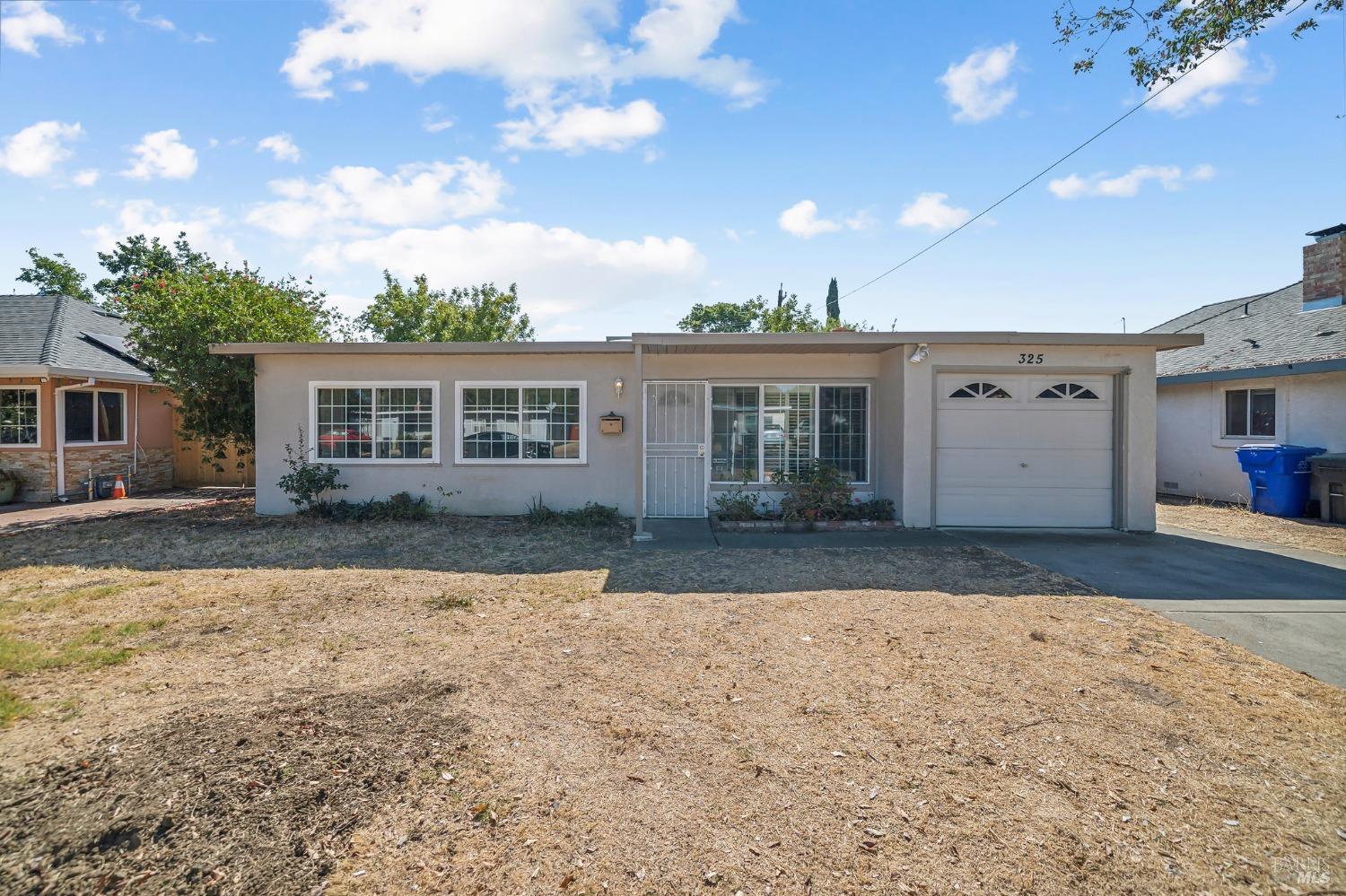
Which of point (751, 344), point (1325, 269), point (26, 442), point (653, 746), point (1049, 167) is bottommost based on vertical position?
point (653, 746)

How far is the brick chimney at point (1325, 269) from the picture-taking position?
1319 centimetres

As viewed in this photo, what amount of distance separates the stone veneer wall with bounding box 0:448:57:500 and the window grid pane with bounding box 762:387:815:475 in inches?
537

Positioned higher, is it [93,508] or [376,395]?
[376,395]

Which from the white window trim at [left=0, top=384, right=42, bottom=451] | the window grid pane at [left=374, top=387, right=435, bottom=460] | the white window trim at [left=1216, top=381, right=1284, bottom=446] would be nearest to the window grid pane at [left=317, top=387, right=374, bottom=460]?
the window grid pane at [left=374, top=387, right=435, bottom=460]

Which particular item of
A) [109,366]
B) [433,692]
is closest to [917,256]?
[433,692]

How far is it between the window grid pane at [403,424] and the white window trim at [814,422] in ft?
14.8

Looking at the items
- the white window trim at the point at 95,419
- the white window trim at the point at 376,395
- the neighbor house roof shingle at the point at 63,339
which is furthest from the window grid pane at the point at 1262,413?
the white window trim at the point at 95,419

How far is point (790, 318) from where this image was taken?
116ft

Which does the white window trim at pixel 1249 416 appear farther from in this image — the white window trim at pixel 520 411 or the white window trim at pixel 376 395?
the white window trim at pixel 376 395

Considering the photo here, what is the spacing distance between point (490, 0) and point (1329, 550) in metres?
12.0

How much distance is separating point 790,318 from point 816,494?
26.6 metres

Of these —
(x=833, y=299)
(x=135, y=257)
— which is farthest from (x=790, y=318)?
(x=135, y=257)

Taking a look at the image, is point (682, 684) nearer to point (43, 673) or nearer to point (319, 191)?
point (43, 673)

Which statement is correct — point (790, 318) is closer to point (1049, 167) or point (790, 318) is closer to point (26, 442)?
point (1049, 167)
